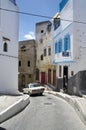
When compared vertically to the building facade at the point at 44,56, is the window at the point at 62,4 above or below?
above

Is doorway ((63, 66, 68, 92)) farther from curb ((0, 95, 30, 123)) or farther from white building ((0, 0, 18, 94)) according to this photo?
A: curb ((0, 95, 30, 123))

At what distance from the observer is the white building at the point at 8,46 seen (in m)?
28.9

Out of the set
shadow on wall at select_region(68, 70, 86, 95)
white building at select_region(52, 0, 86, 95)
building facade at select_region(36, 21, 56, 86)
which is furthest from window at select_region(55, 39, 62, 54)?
shadow on wall at select_region(68, 70, 86, 95)

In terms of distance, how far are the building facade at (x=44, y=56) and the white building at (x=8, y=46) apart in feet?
30.5

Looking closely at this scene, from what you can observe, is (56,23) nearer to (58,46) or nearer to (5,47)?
(58,46)

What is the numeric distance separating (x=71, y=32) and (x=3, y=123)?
56.4ft

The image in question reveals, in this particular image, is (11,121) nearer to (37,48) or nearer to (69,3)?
(69,3)

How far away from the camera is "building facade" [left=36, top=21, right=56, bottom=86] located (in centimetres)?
4112

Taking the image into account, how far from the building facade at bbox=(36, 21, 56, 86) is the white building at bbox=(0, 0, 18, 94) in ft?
30.5

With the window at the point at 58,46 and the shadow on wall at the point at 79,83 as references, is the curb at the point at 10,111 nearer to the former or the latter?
the shadow on wall at the point at 79,83

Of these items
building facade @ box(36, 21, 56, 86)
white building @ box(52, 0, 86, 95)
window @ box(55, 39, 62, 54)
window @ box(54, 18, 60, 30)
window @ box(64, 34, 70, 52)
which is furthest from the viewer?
building facade @ box(36, 21, 56, 86)

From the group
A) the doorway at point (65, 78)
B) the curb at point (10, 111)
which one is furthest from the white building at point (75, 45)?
the curb at point (10, 111)

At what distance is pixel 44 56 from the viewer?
4481 cm

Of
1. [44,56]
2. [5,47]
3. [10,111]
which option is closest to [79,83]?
[5,47]
